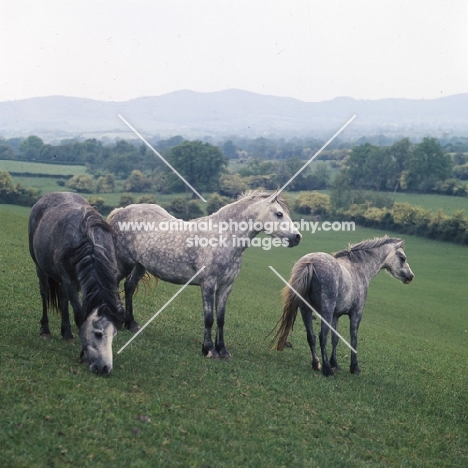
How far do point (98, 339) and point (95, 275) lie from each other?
920 millimetres

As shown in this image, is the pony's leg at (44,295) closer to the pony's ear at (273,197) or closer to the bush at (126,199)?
the pony's ear at (273,197)

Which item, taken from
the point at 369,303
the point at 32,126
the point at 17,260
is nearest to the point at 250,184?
the point at 369,303

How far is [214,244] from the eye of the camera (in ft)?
38.2

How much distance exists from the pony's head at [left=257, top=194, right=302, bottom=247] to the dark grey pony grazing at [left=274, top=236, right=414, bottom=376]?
0.67 meters

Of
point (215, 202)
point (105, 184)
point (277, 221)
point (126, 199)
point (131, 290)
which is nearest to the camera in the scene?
point (277, 221)

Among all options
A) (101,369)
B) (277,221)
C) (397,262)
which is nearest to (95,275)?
(101,369)

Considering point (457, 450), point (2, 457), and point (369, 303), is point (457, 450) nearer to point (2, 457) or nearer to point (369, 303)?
point (2, 457)

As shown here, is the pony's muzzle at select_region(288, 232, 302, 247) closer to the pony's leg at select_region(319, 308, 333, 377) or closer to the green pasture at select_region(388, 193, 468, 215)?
the pony's leg at select_region(319, 308, 333, 377)

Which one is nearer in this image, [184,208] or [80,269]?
[80,269]

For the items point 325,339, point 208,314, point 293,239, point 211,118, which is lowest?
point 211,118

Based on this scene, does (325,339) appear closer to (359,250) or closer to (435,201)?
(359,250)

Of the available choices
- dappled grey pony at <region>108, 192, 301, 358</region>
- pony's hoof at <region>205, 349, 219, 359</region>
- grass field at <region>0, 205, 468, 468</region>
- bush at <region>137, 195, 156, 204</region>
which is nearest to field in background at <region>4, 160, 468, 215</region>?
bush at <region>137, 195, 156, 204</region>

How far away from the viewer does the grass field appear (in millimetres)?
7195

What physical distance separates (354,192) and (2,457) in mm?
70971
